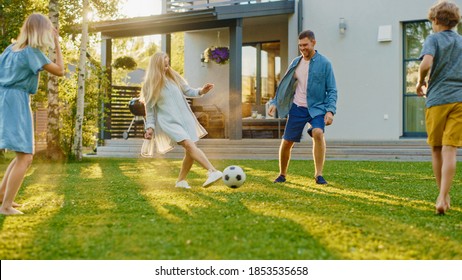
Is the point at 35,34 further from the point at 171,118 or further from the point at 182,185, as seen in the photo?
the point at 182,185

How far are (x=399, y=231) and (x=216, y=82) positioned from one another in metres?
13.0

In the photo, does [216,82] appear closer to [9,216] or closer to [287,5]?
[287,5]

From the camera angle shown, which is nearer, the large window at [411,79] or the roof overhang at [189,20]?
the roof overhang at [189,20]

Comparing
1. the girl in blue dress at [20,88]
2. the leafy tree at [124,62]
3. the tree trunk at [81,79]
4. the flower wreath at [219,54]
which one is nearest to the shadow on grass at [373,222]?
the girl in blue dress at [20,88]

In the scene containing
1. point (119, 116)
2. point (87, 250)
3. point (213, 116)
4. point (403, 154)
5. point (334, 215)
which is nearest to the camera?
point (87, 250)

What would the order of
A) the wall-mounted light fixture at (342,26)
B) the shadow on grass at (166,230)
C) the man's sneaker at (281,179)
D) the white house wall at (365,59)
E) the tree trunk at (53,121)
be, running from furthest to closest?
the wall-mounted light fixture at (342,26)
the white house wall at (365,59)
the tree trunk at (53,121)
the man's sneaker at (281,179)
the shadow on grass at (166,230)

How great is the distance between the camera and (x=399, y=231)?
3.54 meters

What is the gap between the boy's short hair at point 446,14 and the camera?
4.30 metres

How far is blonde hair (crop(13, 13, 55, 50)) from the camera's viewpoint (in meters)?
4.27

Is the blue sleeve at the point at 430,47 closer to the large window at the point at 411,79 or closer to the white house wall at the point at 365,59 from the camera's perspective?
the white house wall at the point at 365,59

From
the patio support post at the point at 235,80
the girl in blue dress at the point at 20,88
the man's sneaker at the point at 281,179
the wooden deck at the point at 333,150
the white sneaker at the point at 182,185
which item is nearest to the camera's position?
the girl in blue dress at the point at 20,88

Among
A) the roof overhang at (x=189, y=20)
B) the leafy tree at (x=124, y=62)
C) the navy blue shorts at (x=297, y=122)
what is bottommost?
the navy blue shorts at (x=297, y=122)

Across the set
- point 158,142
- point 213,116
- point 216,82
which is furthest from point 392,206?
point 216,82

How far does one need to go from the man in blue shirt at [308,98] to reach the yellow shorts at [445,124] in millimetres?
1927
